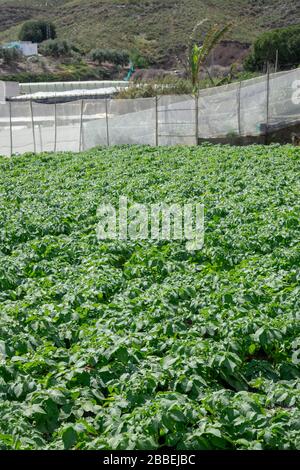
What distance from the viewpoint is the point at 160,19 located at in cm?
5962

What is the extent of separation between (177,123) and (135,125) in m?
1.22

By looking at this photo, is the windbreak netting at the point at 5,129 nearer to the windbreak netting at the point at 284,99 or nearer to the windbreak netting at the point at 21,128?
the windbreak netting at the point at 21,128

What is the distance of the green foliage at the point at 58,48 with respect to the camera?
2304 inches

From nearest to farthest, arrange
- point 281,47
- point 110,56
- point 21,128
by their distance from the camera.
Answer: point 21,128 → point 281,47 → point 110,56

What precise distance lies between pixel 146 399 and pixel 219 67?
159 ft

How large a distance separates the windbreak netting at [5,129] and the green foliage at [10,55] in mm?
34861

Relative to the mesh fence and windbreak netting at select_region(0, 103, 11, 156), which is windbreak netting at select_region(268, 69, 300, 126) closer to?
the mesh fence

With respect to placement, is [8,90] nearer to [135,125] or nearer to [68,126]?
[68,126]

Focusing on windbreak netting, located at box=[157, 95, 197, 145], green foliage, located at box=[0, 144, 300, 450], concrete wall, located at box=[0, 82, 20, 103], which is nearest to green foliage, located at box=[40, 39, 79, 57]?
concrete wall, located at box=[0, 82, 20, 103]

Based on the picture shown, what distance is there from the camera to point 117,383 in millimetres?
4812

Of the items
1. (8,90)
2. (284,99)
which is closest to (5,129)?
(284,99)

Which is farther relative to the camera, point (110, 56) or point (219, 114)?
point (110, 56)

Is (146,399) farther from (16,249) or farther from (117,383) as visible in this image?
(16,249)
